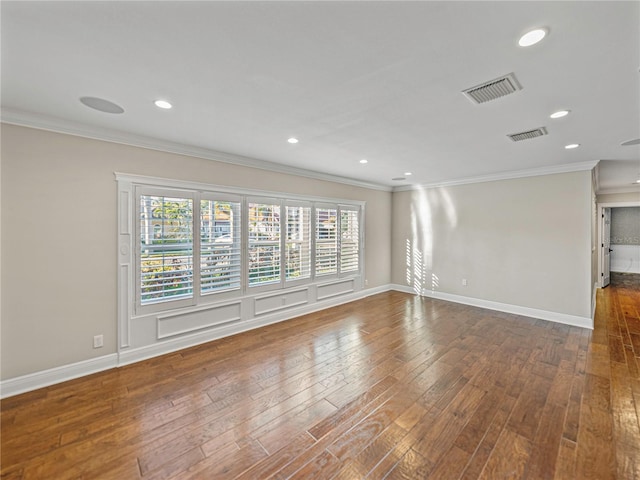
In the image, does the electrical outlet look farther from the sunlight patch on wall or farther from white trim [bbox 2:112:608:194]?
the sunlight patch on wall

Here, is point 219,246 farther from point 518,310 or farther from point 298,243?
point 518,310

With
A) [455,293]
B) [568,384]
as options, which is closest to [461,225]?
[455,293]

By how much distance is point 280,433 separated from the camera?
2066 mm

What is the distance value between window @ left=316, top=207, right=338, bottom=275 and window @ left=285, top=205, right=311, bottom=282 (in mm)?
241

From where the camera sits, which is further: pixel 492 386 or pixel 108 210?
pixel 108 210

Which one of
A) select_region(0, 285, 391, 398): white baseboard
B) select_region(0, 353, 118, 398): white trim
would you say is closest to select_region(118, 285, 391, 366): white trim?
select_region(0, 285, 391, 398): white baseboard

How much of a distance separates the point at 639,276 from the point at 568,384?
9.59m

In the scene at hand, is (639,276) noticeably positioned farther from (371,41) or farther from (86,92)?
(86,92)

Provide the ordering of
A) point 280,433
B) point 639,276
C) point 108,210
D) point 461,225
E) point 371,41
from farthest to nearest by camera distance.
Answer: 1. point 639,276
2. point 461,225
3. point 108,210
4. point 280,433
5. point 371,41

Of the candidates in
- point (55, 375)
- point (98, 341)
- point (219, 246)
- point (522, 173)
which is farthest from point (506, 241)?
point (55, 375)

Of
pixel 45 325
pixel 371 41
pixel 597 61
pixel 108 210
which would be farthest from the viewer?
pixel 108 210

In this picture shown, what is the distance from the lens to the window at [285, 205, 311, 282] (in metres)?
4.76

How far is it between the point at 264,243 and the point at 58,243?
240cm

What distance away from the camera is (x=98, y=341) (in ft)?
9.77
